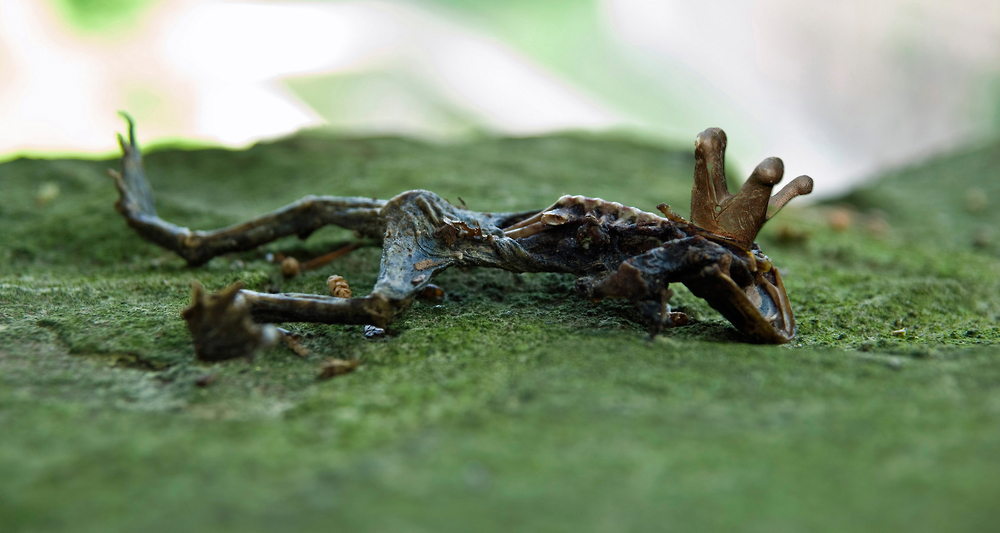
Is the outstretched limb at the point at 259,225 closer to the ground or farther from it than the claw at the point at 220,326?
farther from it

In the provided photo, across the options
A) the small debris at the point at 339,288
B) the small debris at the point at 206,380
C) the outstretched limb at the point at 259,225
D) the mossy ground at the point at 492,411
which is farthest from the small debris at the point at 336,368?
the outstretched limb at the point at 259,225

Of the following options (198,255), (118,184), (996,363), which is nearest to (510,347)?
(996,363)

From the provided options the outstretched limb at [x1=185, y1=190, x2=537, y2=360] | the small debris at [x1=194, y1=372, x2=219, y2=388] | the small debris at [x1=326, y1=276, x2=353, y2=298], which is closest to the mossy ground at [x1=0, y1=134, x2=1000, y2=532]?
the small debris at [x1=194, y1=372, x2=219, y2=388]

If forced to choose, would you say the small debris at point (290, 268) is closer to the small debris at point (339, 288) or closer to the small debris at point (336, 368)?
the small debris at point (339, 288)

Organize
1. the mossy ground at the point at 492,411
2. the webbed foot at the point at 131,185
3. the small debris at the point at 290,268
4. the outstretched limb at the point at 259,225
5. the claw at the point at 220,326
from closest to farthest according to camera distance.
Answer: the mossy ground at the point at 492,411
the claw at the point at 220,326
the outstretched limb at the point at 259,225
the small debris at the point at 290,268
the webbed foot at the point at 131,185

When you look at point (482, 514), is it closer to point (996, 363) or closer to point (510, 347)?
point (510, 347)

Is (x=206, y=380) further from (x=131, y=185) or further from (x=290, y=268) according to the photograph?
(x=131, y=185)

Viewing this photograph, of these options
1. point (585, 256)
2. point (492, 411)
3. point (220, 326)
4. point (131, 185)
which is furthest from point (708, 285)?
point (131, 185)
